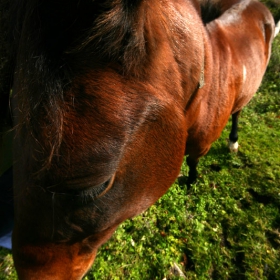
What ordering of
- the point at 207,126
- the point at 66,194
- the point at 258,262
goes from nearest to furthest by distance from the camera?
the point at 66,194, the point at 207,126, the point at 258,262

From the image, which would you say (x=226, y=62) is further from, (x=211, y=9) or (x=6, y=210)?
(x=6, y=210)

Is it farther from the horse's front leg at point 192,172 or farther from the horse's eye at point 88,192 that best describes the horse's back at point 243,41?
the horse's eye at point 88,192

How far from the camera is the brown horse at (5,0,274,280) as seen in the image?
0.80 m

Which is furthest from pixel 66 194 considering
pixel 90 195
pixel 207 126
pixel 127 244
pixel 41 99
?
pixel 127 244

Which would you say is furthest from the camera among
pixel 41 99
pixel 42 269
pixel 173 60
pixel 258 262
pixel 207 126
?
pixel 258 262

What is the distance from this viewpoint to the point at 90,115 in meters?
0.91

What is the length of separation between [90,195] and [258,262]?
226cm

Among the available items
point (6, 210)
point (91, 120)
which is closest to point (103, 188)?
point (91, 120)

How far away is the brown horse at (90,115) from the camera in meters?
0.80

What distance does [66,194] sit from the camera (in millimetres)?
1036

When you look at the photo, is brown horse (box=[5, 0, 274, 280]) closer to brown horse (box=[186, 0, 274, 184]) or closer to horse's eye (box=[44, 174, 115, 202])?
horse's eye (box=[44, 174, 115, 202])

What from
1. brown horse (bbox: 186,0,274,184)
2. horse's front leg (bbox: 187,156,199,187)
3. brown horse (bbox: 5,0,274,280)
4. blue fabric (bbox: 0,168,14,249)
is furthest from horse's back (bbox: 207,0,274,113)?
blue fabric (bbox: 0,168,14,249)

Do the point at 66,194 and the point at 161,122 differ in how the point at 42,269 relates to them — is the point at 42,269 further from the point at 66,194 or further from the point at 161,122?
the point at 161,122

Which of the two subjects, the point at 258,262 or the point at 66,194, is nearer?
the point at 66,194
